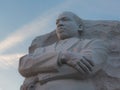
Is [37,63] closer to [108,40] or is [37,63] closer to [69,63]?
[69,63]

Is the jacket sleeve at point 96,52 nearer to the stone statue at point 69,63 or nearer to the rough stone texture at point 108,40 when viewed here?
the stone statue at point 69,63

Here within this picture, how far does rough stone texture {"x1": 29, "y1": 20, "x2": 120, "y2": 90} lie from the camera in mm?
6137

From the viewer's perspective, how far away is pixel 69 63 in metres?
5.83

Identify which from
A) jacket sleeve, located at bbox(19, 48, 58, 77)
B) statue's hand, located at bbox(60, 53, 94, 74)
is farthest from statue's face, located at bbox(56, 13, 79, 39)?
statue's hand, located at bbox(60, 53, 94, 74)

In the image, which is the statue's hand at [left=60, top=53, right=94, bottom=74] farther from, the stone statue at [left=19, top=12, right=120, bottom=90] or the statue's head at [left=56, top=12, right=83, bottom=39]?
the statue's head at [left=56, top=12, right=83, bottom=39]

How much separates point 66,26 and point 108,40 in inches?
28.5

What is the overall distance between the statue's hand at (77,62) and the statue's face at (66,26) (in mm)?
816

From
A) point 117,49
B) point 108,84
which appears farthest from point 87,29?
point 108,84

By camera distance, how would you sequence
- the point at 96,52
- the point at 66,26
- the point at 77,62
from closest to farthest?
the point at 77,62
the point at 96,52
the point at 66,26

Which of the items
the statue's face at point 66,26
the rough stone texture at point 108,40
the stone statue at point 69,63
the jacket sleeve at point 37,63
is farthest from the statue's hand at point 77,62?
the statue's face at point 66,26

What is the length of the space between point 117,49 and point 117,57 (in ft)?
0.46

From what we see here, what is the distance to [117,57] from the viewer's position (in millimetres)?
6453

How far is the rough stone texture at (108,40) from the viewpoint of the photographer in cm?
614

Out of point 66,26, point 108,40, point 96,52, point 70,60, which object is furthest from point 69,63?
point 108,40
